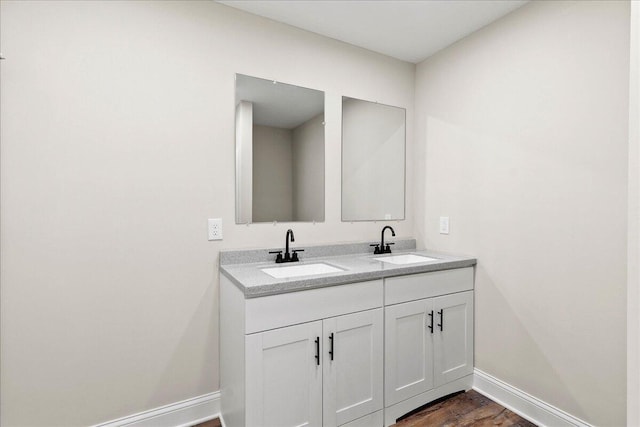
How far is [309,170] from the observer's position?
7.48ft

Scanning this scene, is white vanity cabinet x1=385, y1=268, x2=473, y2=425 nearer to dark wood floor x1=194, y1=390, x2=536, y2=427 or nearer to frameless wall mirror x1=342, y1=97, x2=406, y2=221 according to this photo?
dark wood floor x1=194, y1=390, x2=536, y2=427

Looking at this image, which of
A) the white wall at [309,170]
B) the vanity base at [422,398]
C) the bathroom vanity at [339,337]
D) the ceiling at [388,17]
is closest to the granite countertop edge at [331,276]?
the bathroom vanity at [339,337]

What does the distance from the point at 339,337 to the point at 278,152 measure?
4.05 ft

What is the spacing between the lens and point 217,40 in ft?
6.42

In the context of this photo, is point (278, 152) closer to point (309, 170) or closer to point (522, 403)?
point (309, 170)

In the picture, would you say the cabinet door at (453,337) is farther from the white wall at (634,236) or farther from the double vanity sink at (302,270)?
the white wall at (634,236)

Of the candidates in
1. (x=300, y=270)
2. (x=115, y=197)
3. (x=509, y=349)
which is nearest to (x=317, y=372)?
(x=300, y=270)

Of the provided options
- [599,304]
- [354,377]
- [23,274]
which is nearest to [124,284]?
[23,274]

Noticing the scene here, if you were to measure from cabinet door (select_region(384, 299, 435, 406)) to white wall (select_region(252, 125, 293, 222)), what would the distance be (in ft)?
3.16

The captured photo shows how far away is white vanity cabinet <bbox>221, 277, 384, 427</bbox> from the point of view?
4.80 feet

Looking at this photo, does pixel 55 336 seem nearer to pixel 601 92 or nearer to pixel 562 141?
pixel 562 141

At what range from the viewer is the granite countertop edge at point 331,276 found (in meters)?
1.47

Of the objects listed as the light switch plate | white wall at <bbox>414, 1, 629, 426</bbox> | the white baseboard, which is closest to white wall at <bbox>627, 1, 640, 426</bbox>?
white wall at <bbox>414, 1, 629, 426</bbox>

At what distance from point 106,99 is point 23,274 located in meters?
0.95
